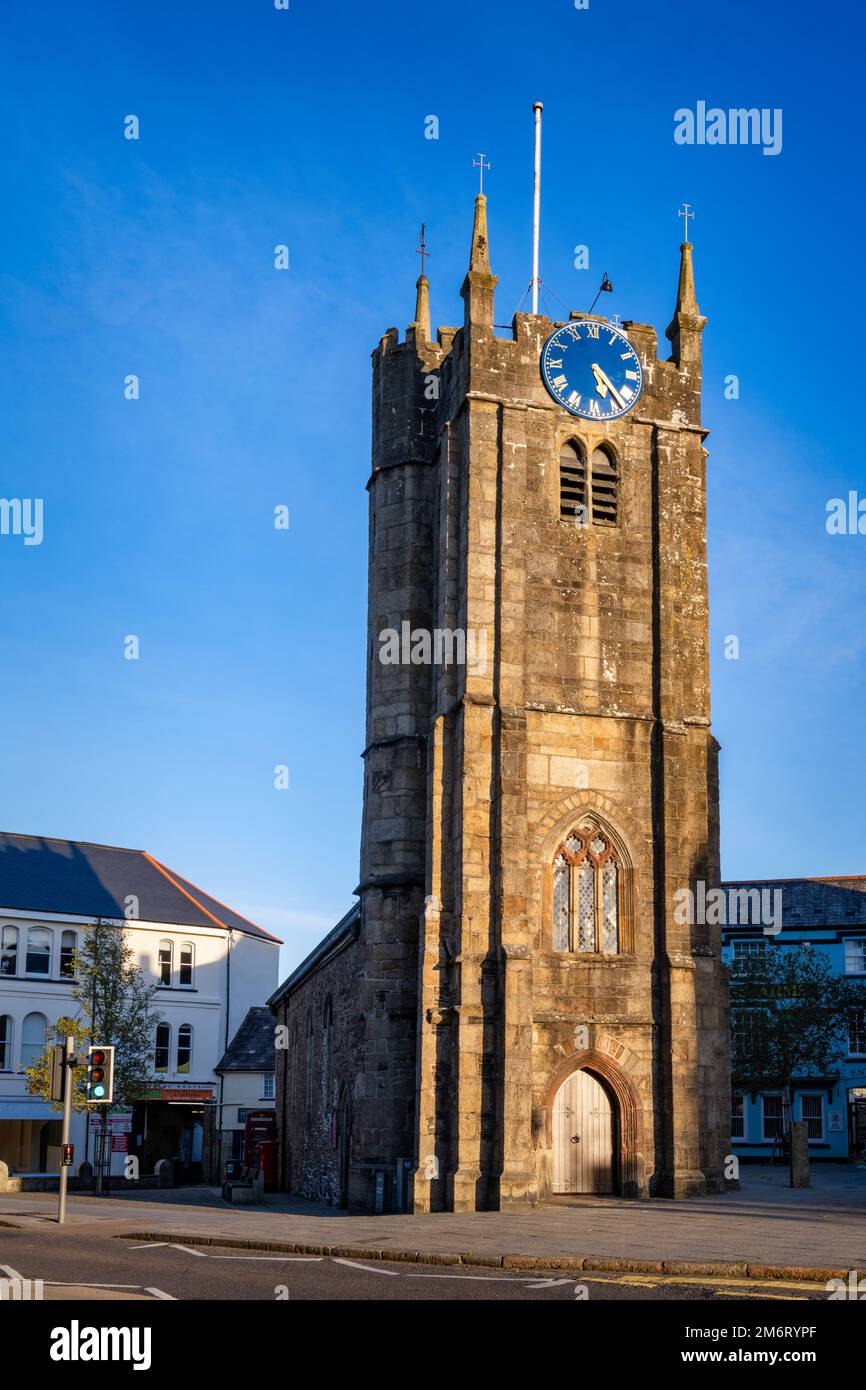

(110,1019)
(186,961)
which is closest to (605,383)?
(110,1019)

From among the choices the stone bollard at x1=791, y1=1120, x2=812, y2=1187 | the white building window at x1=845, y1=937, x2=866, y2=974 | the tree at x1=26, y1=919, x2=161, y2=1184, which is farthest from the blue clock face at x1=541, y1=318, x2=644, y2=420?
the white building window at x1=845, y1=937, x2=866, y2=974

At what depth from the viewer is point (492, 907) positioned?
27.6 m

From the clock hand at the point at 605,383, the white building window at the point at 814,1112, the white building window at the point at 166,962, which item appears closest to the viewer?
the clock hand at the point at 605,383

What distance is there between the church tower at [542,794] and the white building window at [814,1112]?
28.8 meters

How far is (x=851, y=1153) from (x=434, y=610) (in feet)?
105

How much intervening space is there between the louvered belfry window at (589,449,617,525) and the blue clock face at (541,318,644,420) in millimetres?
957

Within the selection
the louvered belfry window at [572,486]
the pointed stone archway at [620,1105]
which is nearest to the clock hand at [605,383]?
the louvered belfry window at [572,486]

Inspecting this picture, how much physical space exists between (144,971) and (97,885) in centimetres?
424

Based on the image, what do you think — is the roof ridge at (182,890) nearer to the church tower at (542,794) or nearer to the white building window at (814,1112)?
the white building window at (814,1112)

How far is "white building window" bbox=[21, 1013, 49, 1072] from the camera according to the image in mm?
54969

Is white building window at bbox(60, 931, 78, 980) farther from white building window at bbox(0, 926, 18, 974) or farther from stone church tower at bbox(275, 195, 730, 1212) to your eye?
stone church tower at bbox(275, 195, 730, 1212)

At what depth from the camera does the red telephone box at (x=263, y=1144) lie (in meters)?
44.3
